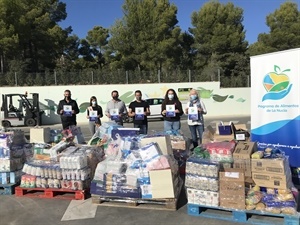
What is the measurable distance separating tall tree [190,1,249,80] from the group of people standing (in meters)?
21.8

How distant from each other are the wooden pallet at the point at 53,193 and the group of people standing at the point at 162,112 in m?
2.69

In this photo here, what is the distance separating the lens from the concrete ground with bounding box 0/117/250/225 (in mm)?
4320

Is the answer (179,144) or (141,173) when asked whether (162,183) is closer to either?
(141,173)

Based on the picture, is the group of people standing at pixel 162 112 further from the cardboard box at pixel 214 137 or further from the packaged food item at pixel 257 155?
the packaged food item at pixel 257 155

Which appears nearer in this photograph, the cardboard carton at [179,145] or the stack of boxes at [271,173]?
the stack of boxes at [271,173]

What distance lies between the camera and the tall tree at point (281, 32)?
3027 centimetres

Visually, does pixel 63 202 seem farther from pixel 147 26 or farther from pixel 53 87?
pixel 147 26

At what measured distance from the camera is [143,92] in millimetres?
22453

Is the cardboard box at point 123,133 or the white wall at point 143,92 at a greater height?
the white wall at point 143,92

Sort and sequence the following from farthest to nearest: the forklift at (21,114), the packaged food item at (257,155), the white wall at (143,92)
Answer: the white wall at (143,92) → the forklift at (21,114) → the packaged food item at (257,155)

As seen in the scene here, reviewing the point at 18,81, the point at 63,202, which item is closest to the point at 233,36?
the point at 18,81

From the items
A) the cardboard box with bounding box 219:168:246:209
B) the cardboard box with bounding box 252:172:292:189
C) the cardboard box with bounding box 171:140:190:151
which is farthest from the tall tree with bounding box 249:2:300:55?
the cardboard box with bounding box 219:168:246:209

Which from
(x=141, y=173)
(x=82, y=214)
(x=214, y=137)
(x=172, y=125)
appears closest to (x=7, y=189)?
(x=82, y=214)

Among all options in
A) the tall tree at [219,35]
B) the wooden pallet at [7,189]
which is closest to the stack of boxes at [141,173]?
the wooden pallet at [7,189]
